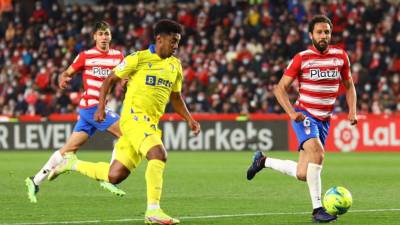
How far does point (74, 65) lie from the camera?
45.8ft

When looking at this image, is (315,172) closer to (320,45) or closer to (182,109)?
(320,45)

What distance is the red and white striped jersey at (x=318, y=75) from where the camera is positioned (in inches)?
434

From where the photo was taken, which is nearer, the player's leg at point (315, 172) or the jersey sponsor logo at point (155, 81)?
the jersey sponsor logo at point (155, 81)

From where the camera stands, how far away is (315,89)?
11102 mm

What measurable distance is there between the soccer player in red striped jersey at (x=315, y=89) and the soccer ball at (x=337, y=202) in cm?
33

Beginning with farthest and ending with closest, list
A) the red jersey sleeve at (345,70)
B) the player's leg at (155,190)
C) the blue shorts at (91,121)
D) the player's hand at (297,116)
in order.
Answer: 1. the blue shorts at (91,121)
2. the red jersey sleeve at (345,70)
3. the player's hand at (297,116)
4. the player's leg at (155,190)

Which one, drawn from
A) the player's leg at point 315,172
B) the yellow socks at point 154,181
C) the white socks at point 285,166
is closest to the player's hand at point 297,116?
the player's leg at point 315,172

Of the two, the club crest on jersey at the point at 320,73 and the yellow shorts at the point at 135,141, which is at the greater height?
the club crest on jersey at the point at 320,73

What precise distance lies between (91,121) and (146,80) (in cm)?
374

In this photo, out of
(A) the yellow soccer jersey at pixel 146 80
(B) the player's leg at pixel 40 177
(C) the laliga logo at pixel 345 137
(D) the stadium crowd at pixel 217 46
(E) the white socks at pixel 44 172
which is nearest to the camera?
(A) the yellow soccer jersey at pixel 146 80

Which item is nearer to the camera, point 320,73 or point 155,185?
point 155,185

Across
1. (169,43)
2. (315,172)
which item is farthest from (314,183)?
(169,43)

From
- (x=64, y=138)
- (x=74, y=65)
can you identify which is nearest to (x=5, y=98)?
(x=64, y=138)

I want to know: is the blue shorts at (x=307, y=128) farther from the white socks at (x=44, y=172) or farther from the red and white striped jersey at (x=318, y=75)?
the white socks at (x=44, y=172)
